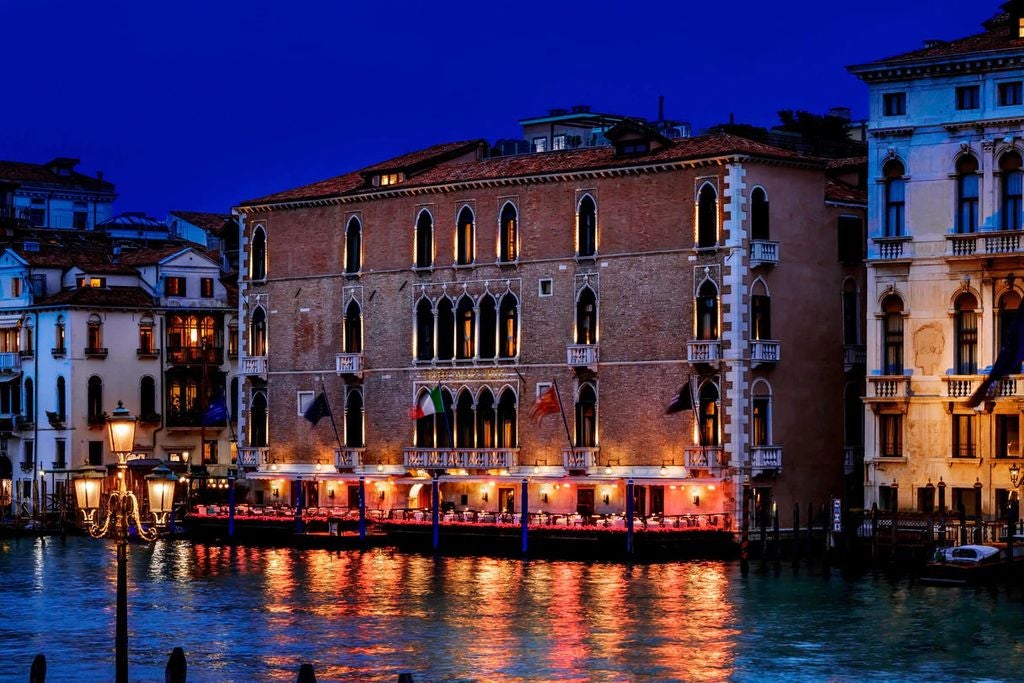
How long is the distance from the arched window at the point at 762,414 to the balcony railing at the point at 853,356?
2965 mm

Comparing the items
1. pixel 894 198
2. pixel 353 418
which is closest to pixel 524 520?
pixel 353 418

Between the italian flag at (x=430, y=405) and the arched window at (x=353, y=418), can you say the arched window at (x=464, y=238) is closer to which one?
the italian flag at (x=430, y=405)

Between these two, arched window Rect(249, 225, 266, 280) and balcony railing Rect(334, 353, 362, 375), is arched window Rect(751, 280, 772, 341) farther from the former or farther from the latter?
arched window Rect(249, 225, 266, 280)

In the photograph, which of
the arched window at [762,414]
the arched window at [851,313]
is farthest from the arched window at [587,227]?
the arched window at [851,313]

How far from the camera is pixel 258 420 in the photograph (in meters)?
67.2

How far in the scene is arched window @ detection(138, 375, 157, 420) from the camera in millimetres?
75000

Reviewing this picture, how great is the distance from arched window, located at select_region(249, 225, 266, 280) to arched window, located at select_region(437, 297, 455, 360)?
7.12m

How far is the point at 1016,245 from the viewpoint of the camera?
50781 millimetres

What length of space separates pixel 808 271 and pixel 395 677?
79.7ft

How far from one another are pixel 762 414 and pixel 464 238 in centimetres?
1045

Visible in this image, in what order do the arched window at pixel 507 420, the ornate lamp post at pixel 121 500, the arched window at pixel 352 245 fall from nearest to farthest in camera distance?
the ornate lamp post at pixel 121 500 < the arched window at pixel 507 420 < the arched window at pixel 352 245

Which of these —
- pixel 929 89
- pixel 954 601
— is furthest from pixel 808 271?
pixel 954 601

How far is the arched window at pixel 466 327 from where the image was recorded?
61.7 m

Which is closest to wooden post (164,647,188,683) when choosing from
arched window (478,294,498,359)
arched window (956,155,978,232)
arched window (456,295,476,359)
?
arched window (956,155,978,232)
